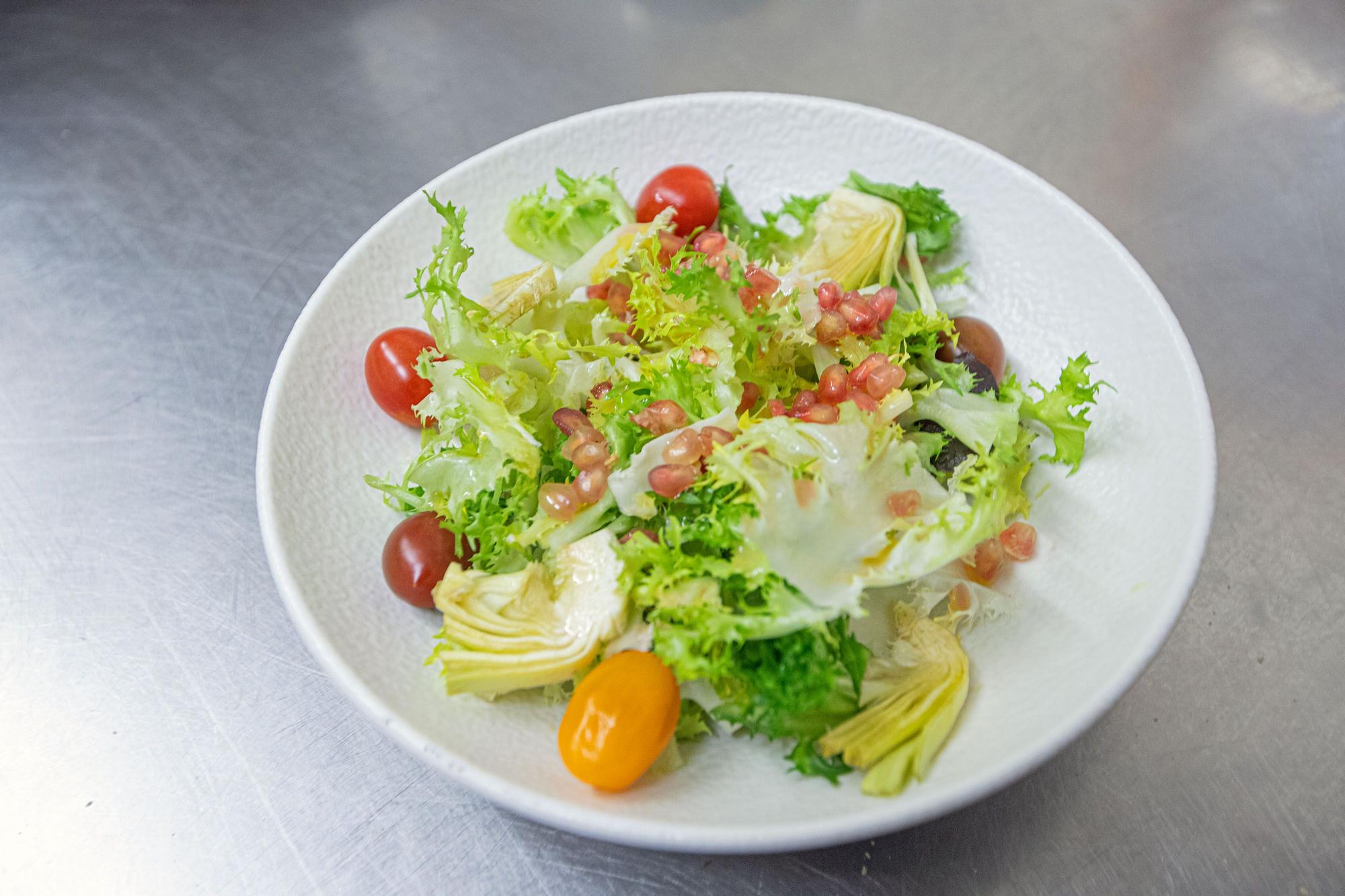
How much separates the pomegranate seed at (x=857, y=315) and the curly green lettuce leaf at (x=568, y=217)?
644 millimetres

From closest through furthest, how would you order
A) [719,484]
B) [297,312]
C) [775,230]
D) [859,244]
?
[719,484], [859,244], [775,230], [297,312]

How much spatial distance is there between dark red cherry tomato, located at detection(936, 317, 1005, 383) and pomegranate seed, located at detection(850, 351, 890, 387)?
0.23 metres

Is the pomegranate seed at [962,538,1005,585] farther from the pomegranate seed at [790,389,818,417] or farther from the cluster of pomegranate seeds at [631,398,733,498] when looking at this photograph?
the cluster of pomegranate seeds at [631,398,733,498]

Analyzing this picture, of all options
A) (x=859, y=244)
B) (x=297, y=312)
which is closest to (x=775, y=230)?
(x=859, y=244)

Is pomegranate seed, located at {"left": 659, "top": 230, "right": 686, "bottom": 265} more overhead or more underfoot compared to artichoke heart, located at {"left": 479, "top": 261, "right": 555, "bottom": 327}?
more overhead

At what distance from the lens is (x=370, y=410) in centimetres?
200

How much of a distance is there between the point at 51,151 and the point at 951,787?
376cm

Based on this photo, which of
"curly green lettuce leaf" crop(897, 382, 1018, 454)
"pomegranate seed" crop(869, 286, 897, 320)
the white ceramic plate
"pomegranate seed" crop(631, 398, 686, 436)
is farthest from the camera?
"pomegranate seed" crop(869, 286, 897, 320)

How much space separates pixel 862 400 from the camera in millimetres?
1729

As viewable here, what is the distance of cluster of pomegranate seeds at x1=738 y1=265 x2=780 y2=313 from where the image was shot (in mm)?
1780

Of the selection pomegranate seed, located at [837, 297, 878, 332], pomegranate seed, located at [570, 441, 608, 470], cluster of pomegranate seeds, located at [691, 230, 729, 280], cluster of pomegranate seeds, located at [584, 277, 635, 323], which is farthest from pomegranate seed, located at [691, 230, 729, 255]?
pomegranate seed, located at [570, 441, 608, 470]

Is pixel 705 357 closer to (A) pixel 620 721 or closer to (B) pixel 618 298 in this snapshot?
(B) pixel 618 298

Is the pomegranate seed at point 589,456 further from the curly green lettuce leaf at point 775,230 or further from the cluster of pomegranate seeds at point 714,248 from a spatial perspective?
the curly green lettuce leaf at point 775,230

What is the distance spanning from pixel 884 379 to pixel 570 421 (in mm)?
633
